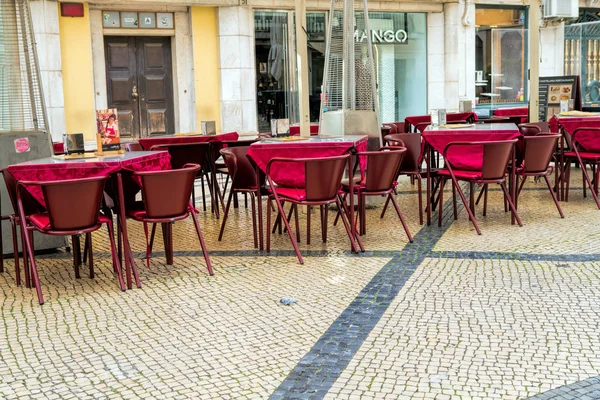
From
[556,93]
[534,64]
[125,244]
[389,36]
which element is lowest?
[125,244]

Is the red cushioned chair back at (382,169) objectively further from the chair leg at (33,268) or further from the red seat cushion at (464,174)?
the chair leg at (33,268)

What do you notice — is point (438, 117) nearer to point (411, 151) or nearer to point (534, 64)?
point (411, 151)

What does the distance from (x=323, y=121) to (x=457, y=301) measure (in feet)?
16.7

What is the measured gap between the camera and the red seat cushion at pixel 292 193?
7.20 metres

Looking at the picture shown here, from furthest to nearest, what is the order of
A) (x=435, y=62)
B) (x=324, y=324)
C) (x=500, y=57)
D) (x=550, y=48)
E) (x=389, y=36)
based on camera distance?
(x=550, y=48) → (x=500, y=57) → (x=435, y=62) → (x=389, y=36) → (x=324, y=324)

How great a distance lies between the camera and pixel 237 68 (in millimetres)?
16141

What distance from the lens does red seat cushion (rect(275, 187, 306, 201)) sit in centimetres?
720

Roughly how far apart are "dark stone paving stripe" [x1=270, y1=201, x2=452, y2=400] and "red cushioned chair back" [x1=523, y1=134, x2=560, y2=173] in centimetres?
220

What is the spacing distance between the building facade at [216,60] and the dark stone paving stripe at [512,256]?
A: 30.1ft

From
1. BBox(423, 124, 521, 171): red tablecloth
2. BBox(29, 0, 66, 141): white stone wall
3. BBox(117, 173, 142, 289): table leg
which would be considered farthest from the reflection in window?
BBox(117, 173, 142, 289): table leg

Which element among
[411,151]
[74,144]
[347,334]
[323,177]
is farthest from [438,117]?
[347,334]

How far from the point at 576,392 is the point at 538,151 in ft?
17.2

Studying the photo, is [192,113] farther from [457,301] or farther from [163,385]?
[163,385]

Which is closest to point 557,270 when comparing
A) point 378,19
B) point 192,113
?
point 192,113
